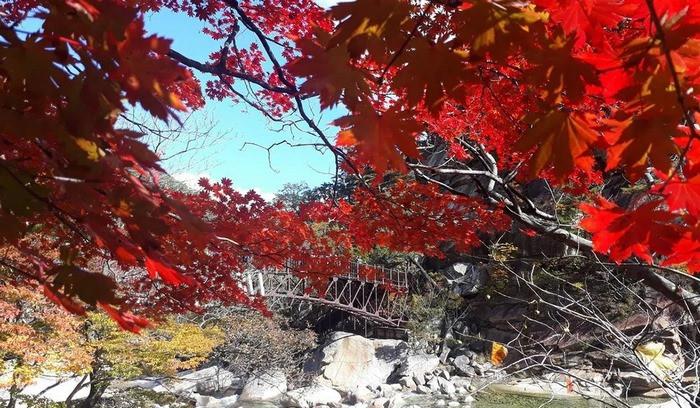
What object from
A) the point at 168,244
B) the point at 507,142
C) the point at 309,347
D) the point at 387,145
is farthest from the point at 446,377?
the point at 387,145

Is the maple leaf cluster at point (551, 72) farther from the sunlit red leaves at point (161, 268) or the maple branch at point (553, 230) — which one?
the maple branch at point (553, 230)

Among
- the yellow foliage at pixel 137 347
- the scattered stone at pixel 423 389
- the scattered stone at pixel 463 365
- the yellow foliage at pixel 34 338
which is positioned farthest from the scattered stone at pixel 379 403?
the yellow foliage at pixel 34 338

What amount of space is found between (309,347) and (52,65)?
15.8m

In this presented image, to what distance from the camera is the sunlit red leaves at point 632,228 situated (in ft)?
3.93

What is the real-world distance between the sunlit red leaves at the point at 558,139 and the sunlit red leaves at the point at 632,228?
31 cm

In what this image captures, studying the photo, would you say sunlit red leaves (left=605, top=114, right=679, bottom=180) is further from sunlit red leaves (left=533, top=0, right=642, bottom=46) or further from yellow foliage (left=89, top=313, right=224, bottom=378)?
yellow foliage (left=89, top=313, right=224, bottom=378)

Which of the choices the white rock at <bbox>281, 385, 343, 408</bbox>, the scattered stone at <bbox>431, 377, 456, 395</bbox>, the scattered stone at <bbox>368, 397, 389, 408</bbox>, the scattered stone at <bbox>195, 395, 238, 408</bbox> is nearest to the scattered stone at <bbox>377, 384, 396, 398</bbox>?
the scattered stone at <bbox>368, 397, 389, 408</bbox>

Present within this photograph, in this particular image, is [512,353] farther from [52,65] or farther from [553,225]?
[52,65]

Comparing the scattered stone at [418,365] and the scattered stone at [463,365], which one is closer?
the scattered stone at [418,365]

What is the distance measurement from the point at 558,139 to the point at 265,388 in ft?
45.1

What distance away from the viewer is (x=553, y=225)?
3.72 meters

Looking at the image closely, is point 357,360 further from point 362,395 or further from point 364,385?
point 362,395

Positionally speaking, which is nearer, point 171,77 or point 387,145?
point 171,77

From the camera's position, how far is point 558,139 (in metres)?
1.03
